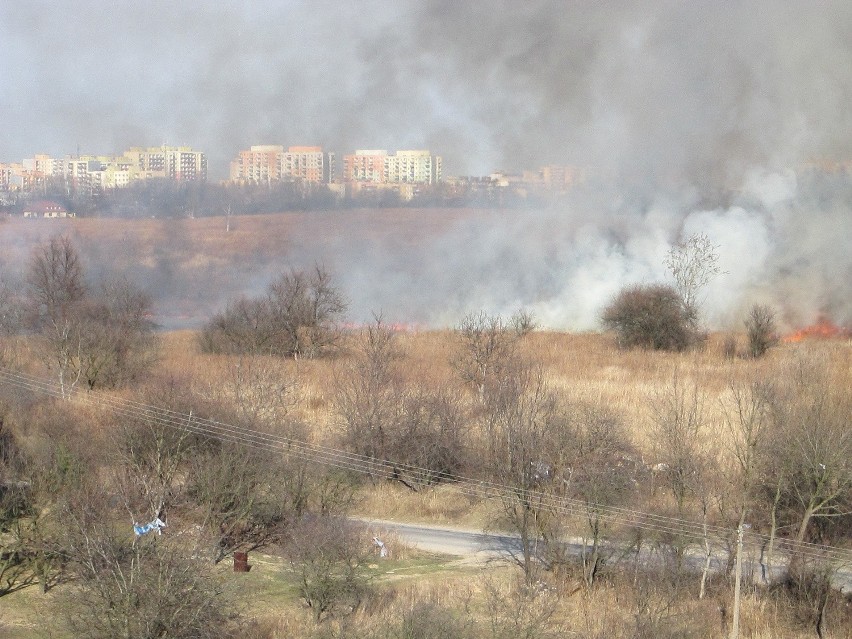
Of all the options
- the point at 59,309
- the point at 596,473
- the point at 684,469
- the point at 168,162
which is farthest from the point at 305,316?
the point at 168,162

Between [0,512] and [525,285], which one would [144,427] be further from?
[525,285]

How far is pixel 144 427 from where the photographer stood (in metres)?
20.7

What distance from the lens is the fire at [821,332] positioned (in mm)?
37219

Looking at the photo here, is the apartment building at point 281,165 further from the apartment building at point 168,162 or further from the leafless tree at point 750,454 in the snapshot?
the leafless tree at point 750,454

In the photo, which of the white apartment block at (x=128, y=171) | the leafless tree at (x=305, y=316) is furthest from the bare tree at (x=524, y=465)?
the white apartment block at (x=128, y=171)

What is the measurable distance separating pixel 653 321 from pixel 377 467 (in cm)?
1521

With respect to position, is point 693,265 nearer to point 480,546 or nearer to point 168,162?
point 480,546

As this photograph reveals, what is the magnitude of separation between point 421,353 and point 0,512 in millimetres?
17304

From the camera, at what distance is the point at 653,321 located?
117ft

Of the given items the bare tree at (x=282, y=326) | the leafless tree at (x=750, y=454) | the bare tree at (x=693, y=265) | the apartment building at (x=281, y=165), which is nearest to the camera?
the leafless tree at (x=750, y=454)

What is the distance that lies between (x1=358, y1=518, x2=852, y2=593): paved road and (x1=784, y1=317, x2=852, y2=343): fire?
790 inches

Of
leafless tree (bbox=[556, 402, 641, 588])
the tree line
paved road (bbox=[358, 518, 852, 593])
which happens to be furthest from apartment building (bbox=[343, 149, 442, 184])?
paved road (bbox=[358, 518, 852, 593])

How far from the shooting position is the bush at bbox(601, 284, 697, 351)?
A: 35.7m

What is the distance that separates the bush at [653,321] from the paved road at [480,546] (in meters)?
16.9
